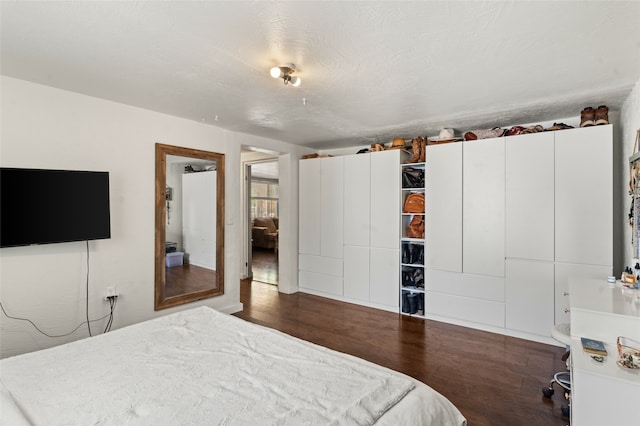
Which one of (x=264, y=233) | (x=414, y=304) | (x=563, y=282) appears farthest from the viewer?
(x=264, y=233)

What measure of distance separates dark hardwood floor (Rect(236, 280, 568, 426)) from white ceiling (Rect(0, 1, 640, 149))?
2.43 m

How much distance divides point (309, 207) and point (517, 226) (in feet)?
9.59

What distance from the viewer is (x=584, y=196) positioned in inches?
125

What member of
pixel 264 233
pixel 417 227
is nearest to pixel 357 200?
pixel 417 227

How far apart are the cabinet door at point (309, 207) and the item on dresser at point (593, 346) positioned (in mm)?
3788

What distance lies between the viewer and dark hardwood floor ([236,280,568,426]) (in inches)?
90.1

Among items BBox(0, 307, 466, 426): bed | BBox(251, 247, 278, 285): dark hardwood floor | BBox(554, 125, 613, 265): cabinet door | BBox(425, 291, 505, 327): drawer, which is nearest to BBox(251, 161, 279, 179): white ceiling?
BBox(251, 247, 278, 285): dark hardwood floor

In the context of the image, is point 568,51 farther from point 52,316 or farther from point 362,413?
point 52,316

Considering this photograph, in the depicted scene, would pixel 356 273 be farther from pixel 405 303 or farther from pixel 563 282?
pixel 563 282

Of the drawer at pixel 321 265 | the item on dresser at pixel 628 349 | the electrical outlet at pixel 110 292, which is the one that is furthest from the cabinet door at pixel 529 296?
the electrical outlet at pixel 110 292

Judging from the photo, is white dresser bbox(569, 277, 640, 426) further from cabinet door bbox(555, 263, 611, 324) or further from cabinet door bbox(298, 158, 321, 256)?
cabinet door bbox(298, 158, 321, 256)

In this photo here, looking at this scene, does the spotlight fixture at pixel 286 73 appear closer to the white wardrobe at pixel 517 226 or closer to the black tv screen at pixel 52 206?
the black tv screen at pixel 52 206

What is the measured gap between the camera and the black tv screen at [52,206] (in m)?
2.42

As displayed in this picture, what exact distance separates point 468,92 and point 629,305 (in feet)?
Answer: 6.35
